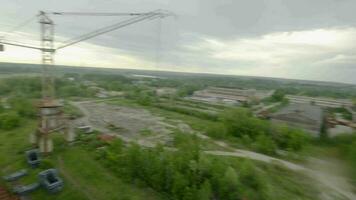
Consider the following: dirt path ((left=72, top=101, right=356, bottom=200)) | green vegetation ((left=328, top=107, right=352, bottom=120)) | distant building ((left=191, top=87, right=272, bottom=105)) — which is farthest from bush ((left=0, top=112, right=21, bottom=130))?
green vegetation ((left=328, top=107, right=352, bottom=120))

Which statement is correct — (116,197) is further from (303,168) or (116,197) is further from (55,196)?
(303,168)

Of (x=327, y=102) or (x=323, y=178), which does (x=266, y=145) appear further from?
(x=327, y=102)

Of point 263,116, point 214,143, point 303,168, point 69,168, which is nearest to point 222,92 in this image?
point 263,116

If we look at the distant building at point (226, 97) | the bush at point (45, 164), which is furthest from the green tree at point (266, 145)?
the distant building at point (226, 97)

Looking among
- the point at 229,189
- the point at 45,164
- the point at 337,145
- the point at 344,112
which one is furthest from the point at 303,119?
the point at 45,164

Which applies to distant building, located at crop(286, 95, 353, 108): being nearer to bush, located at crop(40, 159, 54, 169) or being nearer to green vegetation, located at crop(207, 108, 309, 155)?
green vegetation, located at crop(207, 108, 309, 155)

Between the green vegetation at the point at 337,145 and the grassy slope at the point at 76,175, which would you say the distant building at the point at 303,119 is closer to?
the green vegetation at the point at 337,145
